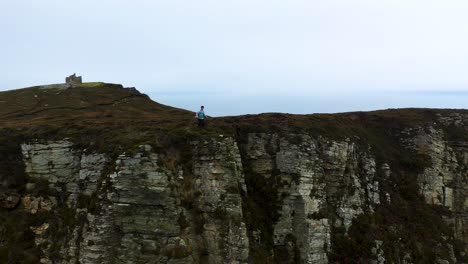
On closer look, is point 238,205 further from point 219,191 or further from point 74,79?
point 74,79

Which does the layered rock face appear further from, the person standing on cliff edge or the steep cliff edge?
the person standing on cliff edge

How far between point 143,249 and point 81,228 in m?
5.96

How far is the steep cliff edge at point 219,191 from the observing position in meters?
36.5

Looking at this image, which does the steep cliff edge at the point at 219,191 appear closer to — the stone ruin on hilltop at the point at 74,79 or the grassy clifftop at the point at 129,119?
the grassy clifftop at the point at 129,119

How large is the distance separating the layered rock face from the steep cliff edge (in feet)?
0.34

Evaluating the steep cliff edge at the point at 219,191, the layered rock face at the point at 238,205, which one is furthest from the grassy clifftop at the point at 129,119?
the layered rock face at the point at 238,205

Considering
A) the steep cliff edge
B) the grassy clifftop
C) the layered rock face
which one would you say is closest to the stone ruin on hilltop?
the grassy clifftop

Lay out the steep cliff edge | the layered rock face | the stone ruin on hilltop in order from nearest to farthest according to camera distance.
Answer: the layered rock face < the steep cliff edge < the stone ruin on hilltop

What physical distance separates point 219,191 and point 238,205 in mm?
2020

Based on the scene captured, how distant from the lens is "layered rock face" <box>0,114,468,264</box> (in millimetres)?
36156

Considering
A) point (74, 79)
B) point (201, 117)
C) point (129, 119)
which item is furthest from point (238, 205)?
point (74, 79)

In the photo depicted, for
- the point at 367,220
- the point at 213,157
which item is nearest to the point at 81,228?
the point at 213,157

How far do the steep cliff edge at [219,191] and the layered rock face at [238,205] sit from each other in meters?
A: 0.10

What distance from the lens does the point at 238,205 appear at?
1526 inches
